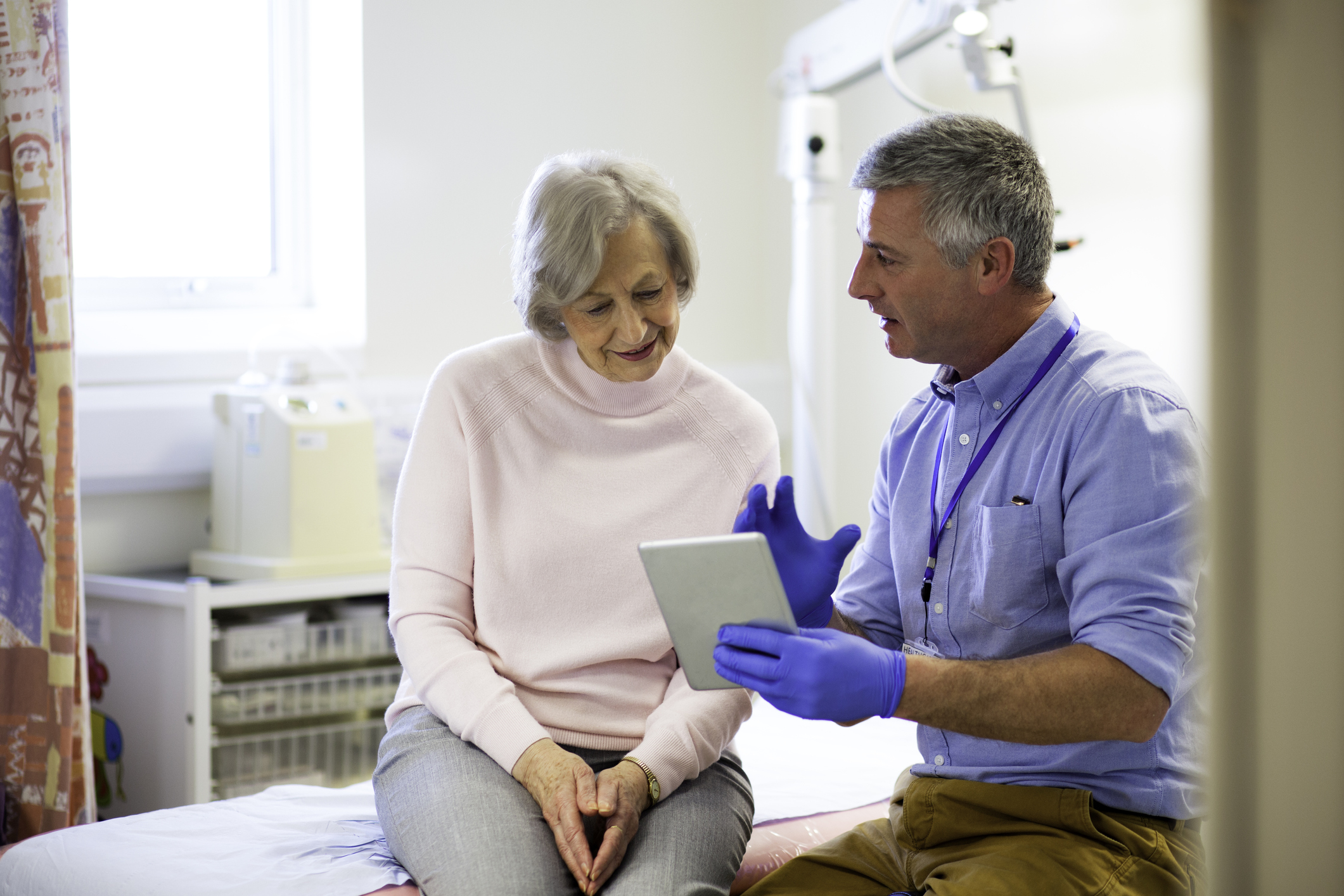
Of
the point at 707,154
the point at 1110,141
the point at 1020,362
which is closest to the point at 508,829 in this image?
the point at 1020,362

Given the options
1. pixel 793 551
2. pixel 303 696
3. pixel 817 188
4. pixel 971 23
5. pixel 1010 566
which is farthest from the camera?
pixel 817 188

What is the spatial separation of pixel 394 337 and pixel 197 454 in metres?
0.54

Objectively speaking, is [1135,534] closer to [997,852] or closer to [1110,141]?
[997,852]

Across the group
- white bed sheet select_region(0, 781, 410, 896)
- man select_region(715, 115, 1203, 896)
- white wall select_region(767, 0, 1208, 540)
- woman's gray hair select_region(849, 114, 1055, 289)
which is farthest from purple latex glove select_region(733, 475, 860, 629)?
white wall select_region(767, 0, 1208, 540)

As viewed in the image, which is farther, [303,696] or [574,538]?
[303,696]

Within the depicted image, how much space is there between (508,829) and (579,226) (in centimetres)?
72

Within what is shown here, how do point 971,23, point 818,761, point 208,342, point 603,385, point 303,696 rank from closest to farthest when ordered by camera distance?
point 603,385 → point 818,761 → point 971,23 → point 303,696 → point 208,342

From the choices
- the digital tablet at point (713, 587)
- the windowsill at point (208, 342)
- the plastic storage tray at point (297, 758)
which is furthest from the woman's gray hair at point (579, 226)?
the windowsill at point (208, 342)

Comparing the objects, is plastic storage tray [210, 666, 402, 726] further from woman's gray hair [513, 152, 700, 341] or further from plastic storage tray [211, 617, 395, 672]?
woman's gray hair [513, 152, 700, 341]

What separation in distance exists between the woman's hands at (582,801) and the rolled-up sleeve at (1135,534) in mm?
499

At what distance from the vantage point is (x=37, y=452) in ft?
6.57

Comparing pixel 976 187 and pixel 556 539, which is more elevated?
pixel 976 187

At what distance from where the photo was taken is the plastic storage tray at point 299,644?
2240mm

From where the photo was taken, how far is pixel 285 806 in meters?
1.61
